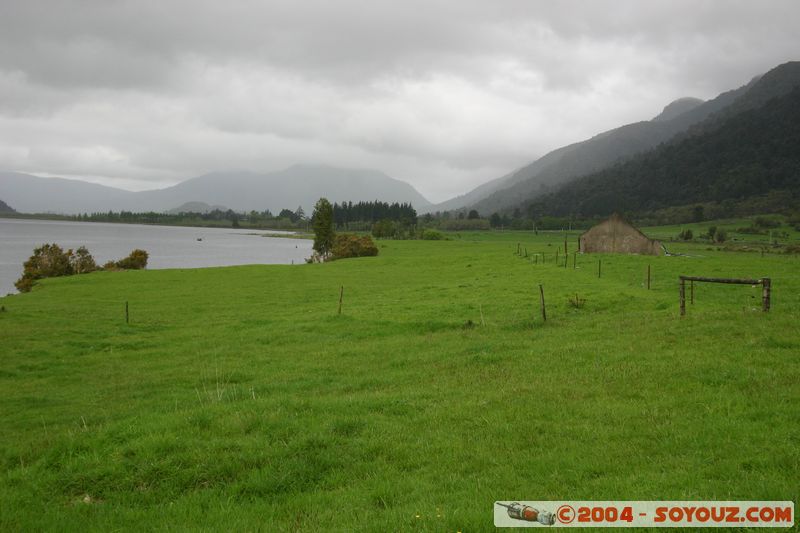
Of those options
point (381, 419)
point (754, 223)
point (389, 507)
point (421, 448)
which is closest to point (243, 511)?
point (389, 507)

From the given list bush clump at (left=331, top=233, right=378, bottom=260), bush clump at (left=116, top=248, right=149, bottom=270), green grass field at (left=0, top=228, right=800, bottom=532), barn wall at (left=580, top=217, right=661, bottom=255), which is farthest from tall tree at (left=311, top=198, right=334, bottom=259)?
green grass field at (left=0, top=228, right=800, bottom=532)

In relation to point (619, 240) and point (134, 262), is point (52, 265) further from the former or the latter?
point (619, 240)

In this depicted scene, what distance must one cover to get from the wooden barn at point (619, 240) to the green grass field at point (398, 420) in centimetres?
5559

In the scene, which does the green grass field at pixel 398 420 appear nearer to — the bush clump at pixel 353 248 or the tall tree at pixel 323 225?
the bush clump at pixel 353 248

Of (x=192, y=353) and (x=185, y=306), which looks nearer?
(x=192, y=353)

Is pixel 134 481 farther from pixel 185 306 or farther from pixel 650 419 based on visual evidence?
pixel 185 306

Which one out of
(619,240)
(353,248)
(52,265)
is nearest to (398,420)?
(619,240)

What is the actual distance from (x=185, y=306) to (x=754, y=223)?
560 feet

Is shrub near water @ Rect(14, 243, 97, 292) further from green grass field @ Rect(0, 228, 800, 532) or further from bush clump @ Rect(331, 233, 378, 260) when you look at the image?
green grass field @ Rect(0, 228, 800, 532)

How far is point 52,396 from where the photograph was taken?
17500 millimetres

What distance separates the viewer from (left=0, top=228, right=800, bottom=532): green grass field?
7.79 metres

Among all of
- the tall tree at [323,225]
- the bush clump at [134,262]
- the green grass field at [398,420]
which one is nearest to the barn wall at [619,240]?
the green grass field at [398,420]

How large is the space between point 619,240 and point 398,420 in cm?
7862

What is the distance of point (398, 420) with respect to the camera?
11.5m
